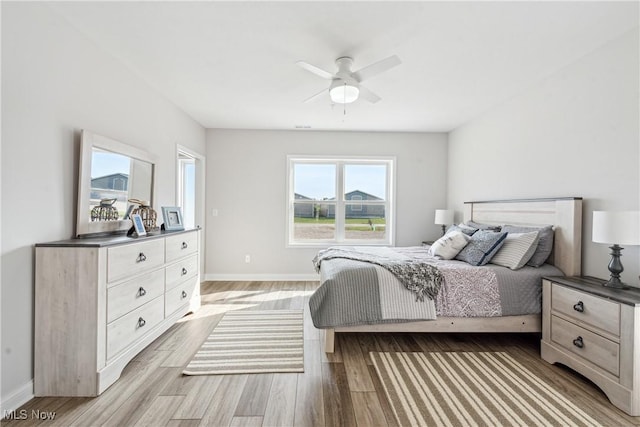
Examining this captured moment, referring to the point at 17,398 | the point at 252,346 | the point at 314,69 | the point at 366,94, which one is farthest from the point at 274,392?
the point at 366,94

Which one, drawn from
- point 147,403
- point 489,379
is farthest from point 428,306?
point 147,403

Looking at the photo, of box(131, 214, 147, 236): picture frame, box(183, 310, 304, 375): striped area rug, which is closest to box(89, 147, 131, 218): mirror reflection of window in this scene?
box(131, 214, 147, 236): picture frame

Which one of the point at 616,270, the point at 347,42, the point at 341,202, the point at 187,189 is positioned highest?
the point at 347,42

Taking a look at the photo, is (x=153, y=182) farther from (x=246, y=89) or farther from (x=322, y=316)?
(x=322, y=316)

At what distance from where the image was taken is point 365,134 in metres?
4.77

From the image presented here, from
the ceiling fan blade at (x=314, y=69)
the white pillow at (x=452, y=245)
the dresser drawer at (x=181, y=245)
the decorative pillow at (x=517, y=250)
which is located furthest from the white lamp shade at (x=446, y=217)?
the dresser drawer at (x=181, y=245)

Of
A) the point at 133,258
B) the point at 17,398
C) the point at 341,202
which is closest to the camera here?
the point at 17,398

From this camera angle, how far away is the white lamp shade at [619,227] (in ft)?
5.87

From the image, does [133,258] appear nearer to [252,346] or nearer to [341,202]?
[252,346]

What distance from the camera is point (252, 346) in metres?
2.45

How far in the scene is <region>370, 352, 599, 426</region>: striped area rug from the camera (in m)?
1.64

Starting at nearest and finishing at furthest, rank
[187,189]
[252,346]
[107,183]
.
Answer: [107,183] < [252,346] < [187,189]

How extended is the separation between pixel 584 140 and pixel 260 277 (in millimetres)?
4239

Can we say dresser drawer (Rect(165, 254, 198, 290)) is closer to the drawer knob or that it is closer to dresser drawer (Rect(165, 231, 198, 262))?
dresser drawer (Rect(165, 231, 198, 262))
